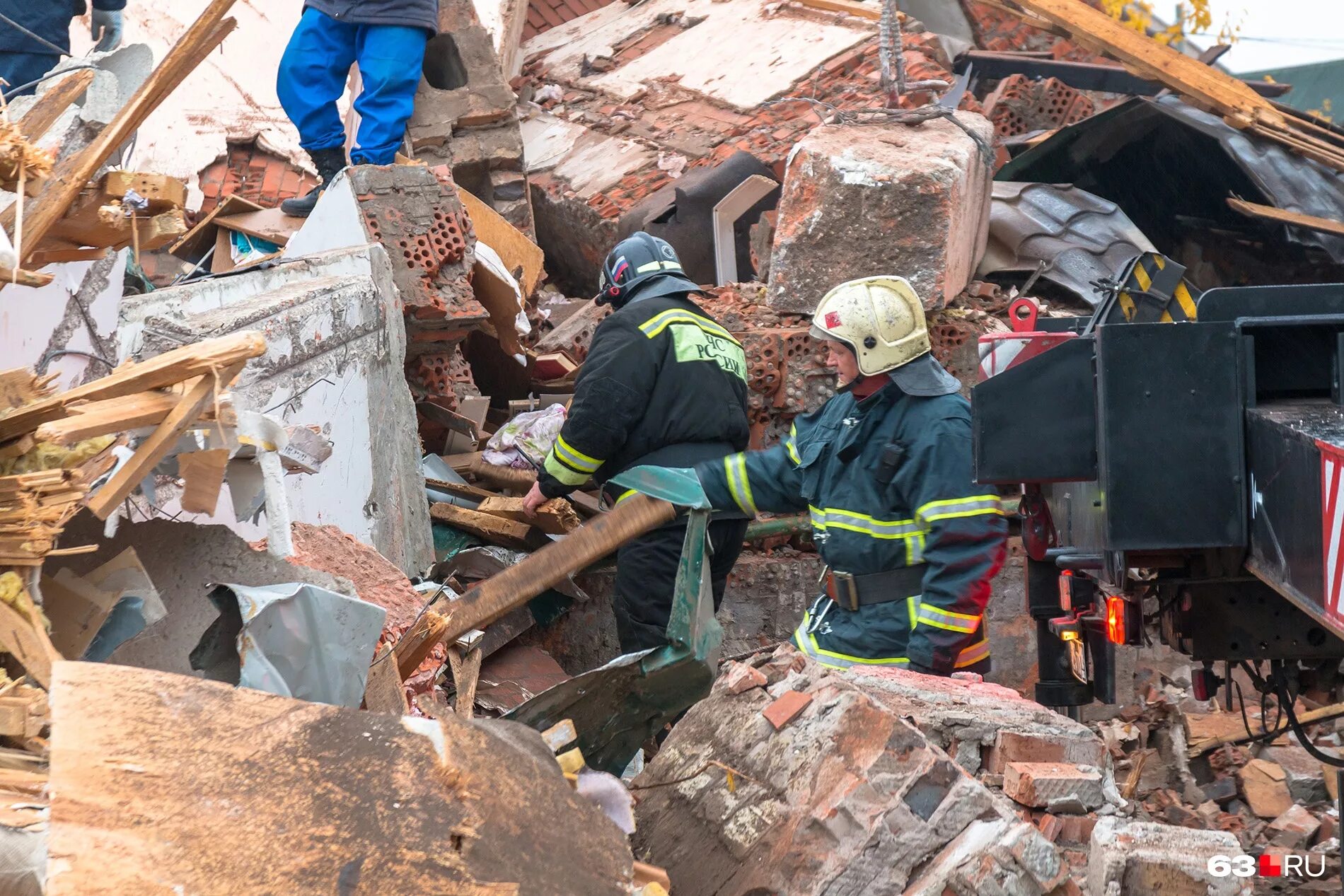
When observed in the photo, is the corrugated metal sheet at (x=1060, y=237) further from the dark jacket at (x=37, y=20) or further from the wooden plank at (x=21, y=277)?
the wooden plank at (x=21, y=277)

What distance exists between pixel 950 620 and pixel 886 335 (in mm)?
863

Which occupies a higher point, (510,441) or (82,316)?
(82,316)

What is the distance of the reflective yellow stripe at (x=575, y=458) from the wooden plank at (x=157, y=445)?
265cm

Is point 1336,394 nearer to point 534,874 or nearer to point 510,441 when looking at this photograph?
point 534,874

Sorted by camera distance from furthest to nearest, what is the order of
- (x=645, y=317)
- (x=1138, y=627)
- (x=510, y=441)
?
(x=510, y=441) < (x=645, y=317) < (x=1138, y=627)

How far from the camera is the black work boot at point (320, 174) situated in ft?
20.2

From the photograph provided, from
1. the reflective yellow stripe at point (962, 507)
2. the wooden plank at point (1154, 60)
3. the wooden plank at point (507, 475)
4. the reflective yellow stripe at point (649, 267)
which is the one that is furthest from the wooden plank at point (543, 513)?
the wooden plank at point (1154, 60)

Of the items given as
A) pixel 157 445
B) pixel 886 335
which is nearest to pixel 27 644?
pixel 157 445

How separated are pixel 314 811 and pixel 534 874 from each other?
0.33 meters

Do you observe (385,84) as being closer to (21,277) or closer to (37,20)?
(37,20)

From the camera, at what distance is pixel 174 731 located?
6.05ft

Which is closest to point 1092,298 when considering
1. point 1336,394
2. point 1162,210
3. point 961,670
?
point 1162,210

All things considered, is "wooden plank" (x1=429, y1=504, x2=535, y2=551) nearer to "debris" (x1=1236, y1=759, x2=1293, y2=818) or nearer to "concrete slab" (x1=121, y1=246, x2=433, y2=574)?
"concrete slab" (x1=121, y1=246, x2=433, y2=574)

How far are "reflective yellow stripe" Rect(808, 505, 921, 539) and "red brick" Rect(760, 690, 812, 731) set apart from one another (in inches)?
48.3
